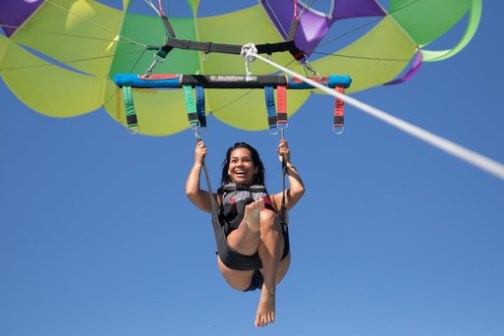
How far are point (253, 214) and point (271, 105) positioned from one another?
1315 mm

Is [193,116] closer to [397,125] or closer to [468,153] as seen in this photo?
[397,125]

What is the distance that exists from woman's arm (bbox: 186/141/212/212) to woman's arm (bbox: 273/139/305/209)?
55 centimetres

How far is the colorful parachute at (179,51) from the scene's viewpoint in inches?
255

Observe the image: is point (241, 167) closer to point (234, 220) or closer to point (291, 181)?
point (291, 181)

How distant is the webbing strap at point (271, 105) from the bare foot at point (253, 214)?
1.16 metres

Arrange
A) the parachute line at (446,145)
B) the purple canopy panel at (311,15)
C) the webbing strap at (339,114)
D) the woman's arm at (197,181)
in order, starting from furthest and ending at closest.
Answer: the purple canopy panel at (311,15) < the webbing strap at (339,114) < the woman's arm at (197,181) < the parachute line at (446,145)

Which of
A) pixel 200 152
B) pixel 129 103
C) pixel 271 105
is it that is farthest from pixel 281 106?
pixel 129 103

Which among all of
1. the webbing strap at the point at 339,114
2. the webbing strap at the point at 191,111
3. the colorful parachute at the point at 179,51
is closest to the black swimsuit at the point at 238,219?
the webbing strap at the point at 191,111

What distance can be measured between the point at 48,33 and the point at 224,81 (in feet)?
7.42

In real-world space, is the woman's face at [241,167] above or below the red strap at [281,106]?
below

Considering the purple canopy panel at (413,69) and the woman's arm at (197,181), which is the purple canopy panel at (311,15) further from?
the woman's arm at (197,181)

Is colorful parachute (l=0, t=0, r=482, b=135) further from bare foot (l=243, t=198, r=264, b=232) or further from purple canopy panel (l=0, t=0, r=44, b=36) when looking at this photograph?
bare foot (l=243, t=198, r=264, b=232)

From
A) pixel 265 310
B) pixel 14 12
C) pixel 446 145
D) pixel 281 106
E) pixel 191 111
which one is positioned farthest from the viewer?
pixel 14 12

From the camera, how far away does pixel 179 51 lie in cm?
725
